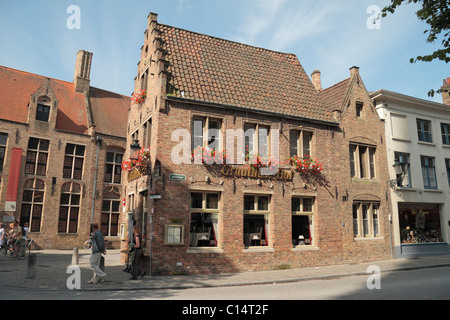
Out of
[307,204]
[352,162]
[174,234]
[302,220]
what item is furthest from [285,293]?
[352,162]

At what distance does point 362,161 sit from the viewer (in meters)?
→ 18.5

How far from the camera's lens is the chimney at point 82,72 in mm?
31516

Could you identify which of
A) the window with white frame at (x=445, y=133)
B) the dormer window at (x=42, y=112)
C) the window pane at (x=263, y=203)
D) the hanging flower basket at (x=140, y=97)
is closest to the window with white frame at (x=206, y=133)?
the window pane at (x=263, y=203)

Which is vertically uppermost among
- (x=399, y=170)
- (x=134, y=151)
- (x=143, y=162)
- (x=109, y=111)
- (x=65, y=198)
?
(x=109, y=111)

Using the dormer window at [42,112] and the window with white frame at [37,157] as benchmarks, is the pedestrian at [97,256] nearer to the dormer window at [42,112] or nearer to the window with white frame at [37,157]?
the window with white frame at [37,157]

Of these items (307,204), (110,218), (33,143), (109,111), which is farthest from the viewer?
(109,111)

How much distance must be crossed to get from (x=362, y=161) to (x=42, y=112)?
23.4 metres

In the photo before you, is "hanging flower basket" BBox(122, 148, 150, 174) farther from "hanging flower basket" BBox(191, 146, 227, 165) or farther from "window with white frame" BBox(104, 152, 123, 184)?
"window with white frame" BBox(104, 152, 123, 184)

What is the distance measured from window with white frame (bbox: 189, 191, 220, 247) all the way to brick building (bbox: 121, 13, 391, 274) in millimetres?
41

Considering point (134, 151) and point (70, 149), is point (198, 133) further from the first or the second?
point (70, 149)

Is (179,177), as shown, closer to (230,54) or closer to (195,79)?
(195,79)

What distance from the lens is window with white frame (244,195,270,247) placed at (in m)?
14.5

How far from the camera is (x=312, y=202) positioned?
16094 mm
